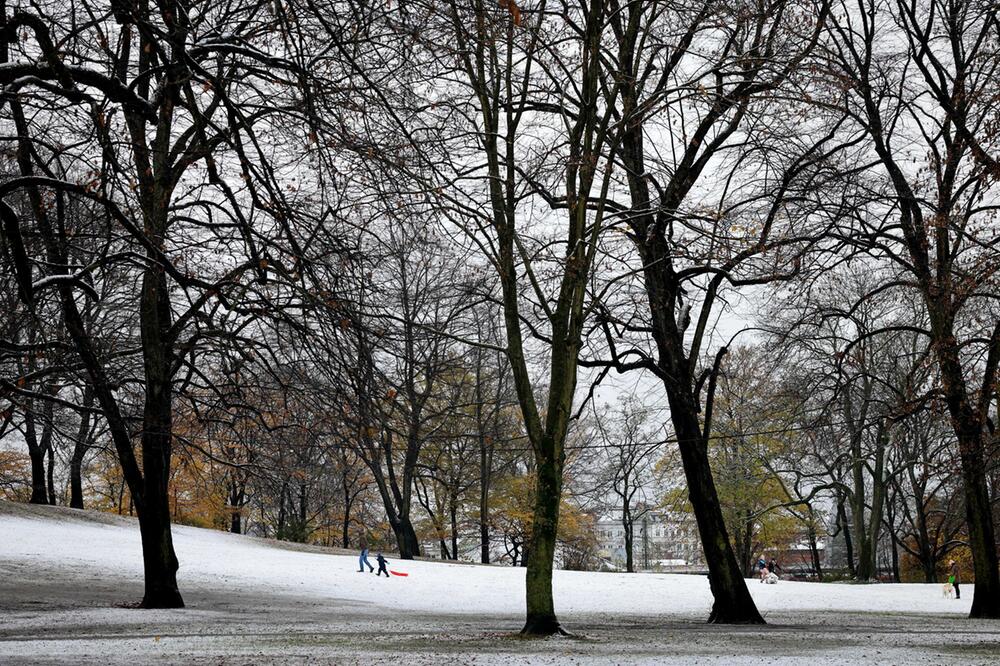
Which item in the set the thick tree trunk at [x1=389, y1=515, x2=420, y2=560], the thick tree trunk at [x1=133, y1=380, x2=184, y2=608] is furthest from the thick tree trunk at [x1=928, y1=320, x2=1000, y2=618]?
the thick tree trunk at [x1=389, y1=515, x2=420, y2=560]

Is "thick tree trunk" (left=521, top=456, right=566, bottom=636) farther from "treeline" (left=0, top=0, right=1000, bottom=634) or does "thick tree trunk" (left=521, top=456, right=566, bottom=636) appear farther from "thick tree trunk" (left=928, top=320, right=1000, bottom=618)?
"thick tree trunk" (left=928, top=320, right=1000, bottom=618)

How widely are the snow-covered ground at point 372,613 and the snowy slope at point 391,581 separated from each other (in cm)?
9

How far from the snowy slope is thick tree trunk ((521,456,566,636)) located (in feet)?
25.2

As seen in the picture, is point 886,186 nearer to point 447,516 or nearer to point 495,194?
point 495,194

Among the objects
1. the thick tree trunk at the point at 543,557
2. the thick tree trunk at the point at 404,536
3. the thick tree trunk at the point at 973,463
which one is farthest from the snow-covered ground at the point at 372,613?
the thick tree trunk at the point at 404,536

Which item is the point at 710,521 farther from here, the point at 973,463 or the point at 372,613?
the point at 372,613

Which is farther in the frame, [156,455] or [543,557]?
[156,455]

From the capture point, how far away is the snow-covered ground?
30.6 ft

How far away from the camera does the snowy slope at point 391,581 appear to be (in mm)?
23078

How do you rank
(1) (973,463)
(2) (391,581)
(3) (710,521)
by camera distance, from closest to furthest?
(1) (973,463) < (3) (710,521) < (2) (391,581)

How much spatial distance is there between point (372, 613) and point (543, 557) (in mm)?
7611

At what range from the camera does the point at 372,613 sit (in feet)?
60.7

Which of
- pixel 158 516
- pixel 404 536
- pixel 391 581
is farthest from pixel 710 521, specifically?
pixel 404 536

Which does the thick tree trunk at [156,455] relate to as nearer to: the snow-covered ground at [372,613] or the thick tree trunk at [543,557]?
Result: the snow-covered ground at [372,613]
